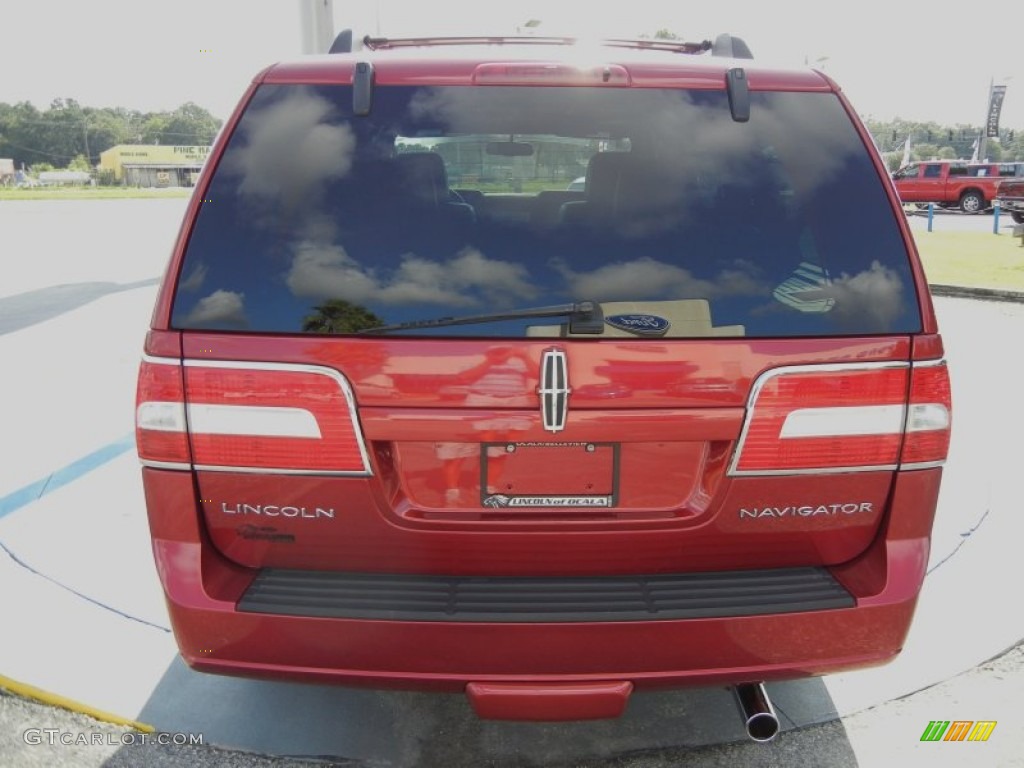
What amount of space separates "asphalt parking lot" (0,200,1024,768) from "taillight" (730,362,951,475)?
1.15m

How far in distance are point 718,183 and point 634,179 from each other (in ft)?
0.70

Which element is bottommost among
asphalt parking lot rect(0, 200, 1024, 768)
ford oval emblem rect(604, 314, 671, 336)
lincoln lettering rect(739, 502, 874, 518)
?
asphalt parking lot rect(0, 200, 1024, 768)

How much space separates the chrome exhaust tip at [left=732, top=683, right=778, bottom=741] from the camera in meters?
2.35

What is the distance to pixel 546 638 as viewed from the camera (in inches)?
82.5

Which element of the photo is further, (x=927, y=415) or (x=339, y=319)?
(x=927, y=415)

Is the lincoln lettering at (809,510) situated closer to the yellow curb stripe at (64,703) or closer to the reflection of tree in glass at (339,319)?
the reflection of tree in glass at (339,319)

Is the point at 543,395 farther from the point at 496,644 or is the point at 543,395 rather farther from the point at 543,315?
the point at 496,644

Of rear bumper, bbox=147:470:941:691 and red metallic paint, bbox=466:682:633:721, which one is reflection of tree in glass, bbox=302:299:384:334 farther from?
red metallic paint, bbox=466:682:633:721

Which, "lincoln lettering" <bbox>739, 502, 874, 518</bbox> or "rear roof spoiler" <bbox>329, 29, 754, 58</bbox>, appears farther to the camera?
"rear roof spoiler" <bbox>329, 29, 754, 58</bbox>

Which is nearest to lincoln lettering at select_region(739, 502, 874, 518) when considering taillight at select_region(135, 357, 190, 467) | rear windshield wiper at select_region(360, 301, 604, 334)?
rear windshield wiper at select_region(360, 301, 604, 334)

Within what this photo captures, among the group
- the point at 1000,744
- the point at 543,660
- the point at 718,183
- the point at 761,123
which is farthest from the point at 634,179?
the point at 1000,744

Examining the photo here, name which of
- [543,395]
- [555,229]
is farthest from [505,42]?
[543,395]

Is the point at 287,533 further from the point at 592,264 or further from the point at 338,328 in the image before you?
the point at 592,264

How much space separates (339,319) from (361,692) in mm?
1598
